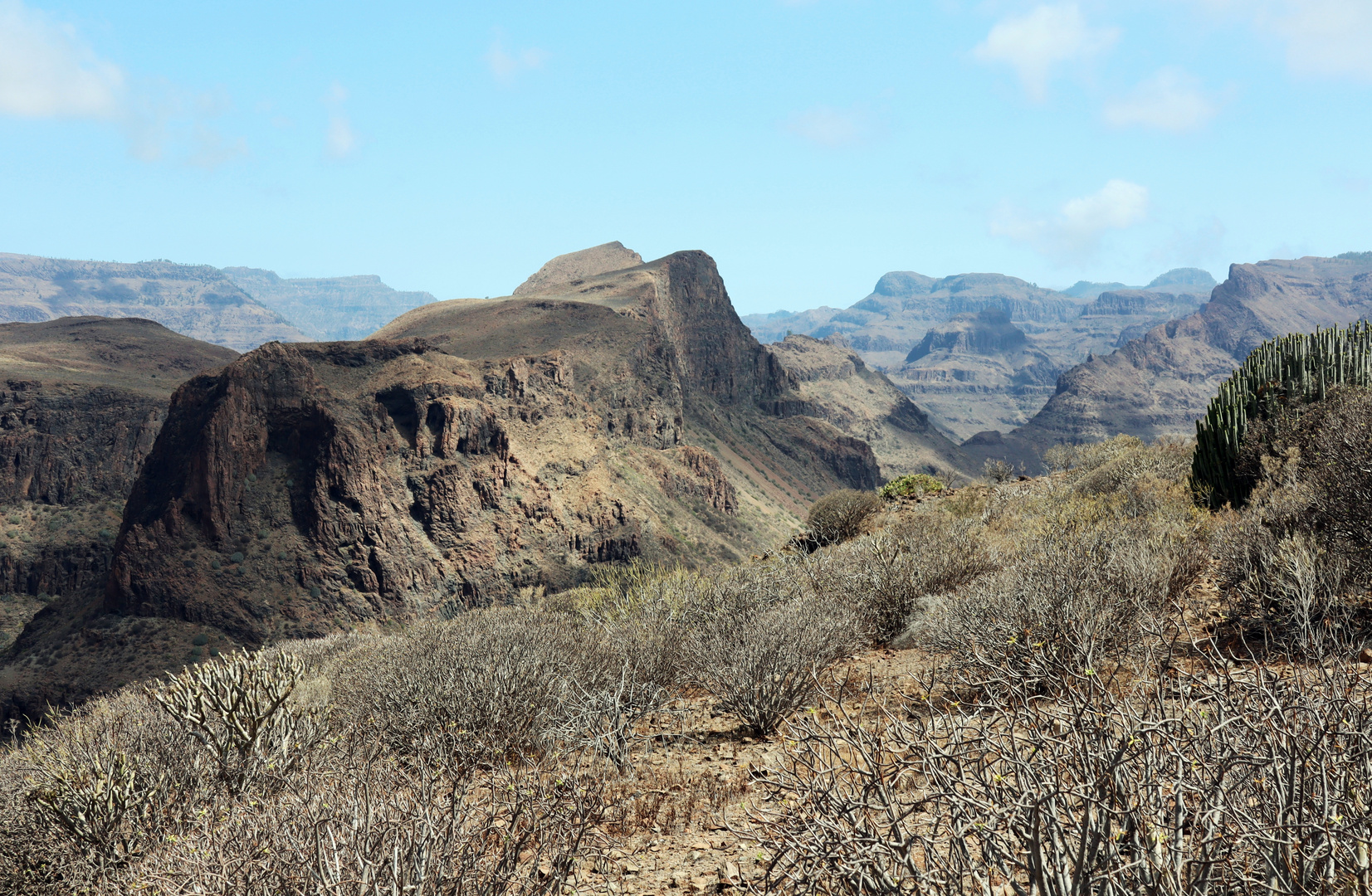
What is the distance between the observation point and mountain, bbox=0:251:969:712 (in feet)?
164

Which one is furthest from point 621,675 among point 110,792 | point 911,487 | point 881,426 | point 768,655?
point 881,426

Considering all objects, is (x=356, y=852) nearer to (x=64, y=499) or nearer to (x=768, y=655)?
(x=768, y=655)

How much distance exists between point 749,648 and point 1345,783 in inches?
199

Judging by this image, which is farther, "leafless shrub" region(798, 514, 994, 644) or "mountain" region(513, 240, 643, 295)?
"mountain" region(513, 240, 643, 295)

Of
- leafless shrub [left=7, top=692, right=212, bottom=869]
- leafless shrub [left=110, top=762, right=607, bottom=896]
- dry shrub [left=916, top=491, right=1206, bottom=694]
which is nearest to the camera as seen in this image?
leafless shrub [left=110, top=762, right=607, bottom=896]

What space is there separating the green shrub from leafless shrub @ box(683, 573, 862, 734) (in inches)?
550

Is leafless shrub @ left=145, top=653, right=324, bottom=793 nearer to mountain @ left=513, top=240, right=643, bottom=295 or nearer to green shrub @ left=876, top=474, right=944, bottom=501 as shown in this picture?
green shrub @ left=876, top=474, right=944, bottom=501

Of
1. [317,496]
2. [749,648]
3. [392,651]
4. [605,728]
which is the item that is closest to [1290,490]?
[749,648]

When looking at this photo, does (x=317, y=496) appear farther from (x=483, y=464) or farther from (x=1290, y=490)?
(x=1290, y=490)

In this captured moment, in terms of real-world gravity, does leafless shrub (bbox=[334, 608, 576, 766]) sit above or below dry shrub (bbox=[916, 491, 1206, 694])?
below

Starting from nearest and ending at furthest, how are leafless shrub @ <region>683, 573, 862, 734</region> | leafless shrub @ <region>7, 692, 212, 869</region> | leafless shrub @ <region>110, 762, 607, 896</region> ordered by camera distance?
leafless shrub @ <region>110, 762, 607, 896</region>
leafless shrub @ <region>7, 692, 212, 869</region>
leafless shrub @ <region>683, 573, 862, 734</region>

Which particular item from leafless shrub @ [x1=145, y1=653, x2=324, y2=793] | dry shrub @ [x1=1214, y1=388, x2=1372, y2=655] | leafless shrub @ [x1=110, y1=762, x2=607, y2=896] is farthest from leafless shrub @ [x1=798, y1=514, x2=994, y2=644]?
leafless shrub @ [x1=110, y1=762, x2=607, y2=896]

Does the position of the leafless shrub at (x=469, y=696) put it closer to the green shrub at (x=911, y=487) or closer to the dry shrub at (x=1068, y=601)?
the dry shrub at (x=1068, y=601)

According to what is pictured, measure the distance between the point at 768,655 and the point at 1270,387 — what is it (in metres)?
11.2
